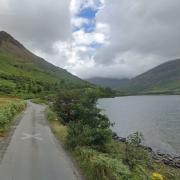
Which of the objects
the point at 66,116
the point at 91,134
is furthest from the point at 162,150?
the point at 91,134

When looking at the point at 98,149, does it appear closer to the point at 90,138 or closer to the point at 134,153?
the point at 90,138

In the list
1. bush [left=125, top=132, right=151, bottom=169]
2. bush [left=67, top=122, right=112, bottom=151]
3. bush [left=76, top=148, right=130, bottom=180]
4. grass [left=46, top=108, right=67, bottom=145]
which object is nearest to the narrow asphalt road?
bush [left=76, top=148, right=130, bottom=180]

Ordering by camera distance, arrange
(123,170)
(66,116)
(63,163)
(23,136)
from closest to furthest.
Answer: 1. (123,170)
2. (63,163)
3. (23,136)
4. (66,116)

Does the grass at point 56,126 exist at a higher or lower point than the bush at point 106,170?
higher

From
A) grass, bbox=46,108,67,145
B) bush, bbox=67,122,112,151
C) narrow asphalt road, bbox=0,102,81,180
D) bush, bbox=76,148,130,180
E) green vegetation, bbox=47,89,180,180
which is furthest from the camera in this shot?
grass, bbox=46,108,67,145

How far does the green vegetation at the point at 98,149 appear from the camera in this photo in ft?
51.7

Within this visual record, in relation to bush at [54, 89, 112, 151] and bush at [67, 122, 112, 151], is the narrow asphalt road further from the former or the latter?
Result: bush at [54, 89, 112, 151]

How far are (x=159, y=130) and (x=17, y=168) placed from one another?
54.4m

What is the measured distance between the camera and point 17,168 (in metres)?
17.9

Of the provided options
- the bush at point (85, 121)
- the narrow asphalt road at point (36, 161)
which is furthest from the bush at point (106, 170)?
the bush at point (85, 121)

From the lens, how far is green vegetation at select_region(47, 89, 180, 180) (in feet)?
51.7

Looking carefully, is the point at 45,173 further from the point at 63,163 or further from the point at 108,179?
the point at 108,179

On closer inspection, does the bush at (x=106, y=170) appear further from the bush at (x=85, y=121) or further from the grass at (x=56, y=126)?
the grass at (x=56, y=126)

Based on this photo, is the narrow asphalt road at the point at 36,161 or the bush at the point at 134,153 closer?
the narrow asphalt road at the point at 36,161
